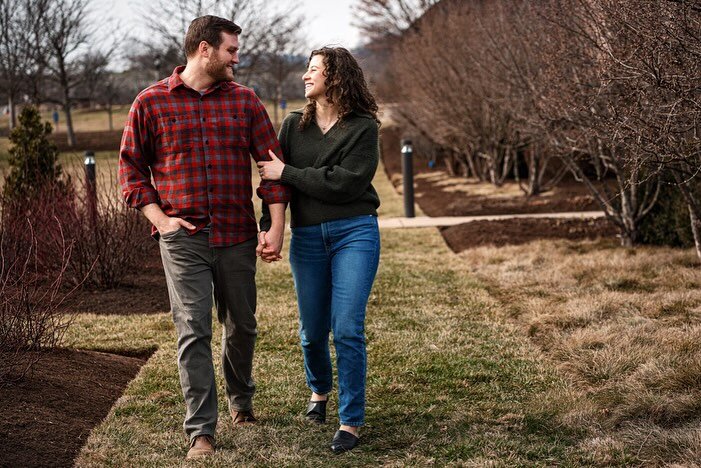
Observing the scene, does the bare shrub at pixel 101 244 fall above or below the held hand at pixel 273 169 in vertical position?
below

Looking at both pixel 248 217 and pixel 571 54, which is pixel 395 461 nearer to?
pixel 248 217

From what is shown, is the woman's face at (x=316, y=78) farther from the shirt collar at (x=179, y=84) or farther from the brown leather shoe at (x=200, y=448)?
the brown leather shoe at (x=200, y=448)

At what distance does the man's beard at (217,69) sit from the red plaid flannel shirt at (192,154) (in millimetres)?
52

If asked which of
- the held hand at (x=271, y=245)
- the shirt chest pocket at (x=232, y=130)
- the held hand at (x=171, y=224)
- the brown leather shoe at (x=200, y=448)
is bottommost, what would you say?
the brown leather shoe at (x=200, y=448)

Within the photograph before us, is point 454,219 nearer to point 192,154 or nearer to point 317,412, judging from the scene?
point 317,412

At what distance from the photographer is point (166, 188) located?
163 inches

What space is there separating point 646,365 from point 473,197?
10.9 meters

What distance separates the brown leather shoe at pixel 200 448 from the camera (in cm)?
403

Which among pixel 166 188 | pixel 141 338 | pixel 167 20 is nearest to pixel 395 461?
pixel 166 188

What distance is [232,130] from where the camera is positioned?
4.19 meters

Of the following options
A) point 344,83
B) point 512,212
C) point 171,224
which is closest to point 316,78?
point 344,83

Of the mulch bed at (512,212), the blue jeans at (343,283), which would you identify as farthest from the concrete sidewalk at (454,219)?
the blue jeans at (343,283)

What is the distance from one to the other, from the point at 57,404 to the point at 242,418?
0.95 metres

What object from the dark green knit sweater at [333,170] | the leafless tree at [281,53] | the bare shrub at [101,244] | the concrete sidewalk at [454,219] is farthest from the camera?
the leafless tree at [281,53]
